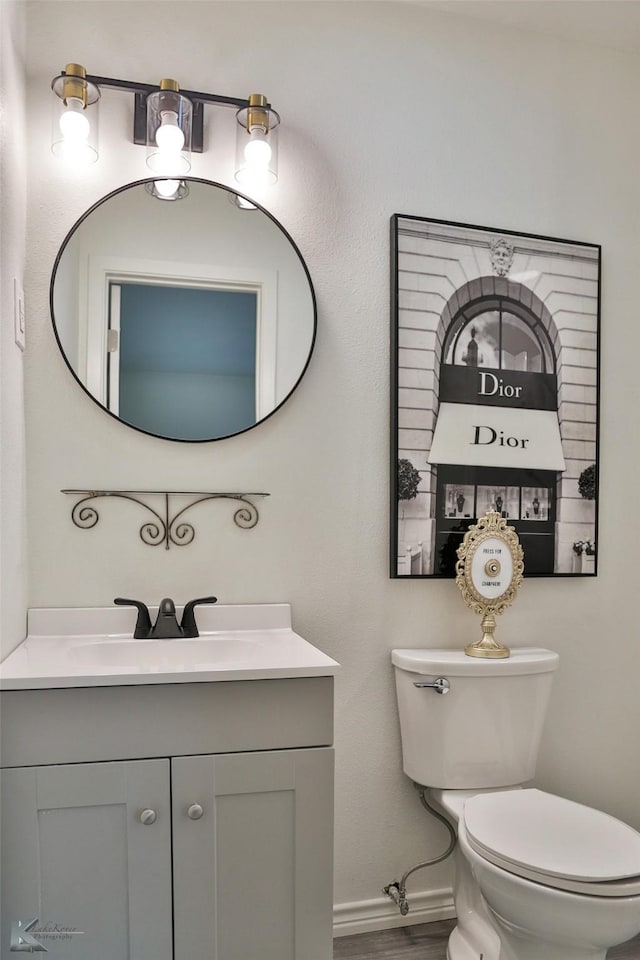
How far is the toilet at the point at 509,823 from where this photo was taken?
4.79ft

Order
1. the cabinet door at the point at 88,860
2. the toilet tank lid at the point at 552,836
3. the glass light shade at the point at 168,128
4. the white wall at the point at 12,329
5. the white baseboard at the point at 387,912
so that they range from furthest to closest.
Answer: the white baseboard at the point at 387,912 → the glass light shade at the point at 168,128 → the white wall at the point at 12,329 → the toilet tank lid at the point at 552,836 → the cabinet door at the point at 88,860

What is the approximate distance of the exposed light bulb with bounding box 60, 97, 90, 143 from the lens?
1.85m

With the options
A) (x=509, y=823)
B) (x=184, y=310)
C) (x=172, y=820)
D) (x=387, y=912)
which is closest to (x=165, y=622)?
(x=172, y=820)

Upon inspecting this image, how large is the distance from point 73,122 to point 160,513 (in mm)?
985

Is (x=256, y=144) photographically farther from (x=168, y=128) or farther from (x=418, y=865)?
(x=418, y=865)

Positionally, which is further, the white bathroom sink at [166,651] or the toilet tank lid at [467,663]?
the toilet tank lid at [467,663]

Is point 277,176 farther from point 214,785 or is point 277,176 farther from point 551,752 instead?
point 551,752

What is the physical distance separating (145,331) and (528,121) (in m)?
1.35

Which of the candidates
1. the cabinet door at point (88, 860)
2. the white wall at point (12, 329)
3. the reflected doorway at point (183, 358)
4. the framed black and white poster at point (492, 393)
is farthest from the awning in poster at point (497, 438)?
the cabinet door at point (88, 860)

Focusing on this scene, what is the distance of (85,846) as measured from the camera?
55.1 inches

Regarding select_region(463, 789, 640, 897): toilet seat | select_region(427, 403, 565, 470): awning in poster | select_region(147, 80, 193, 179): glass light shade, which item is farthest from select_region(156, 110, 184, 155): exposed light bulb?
select_region(463, 789, 640, 897): toilet seat

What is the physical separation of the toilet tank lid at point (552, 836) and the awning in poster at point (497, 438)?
91 cm

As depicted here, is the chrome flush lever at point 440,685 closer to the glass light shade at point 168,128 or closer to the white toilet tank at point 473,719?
the white toilet tank at point 473,719

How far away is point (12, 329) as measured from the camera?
173cm
